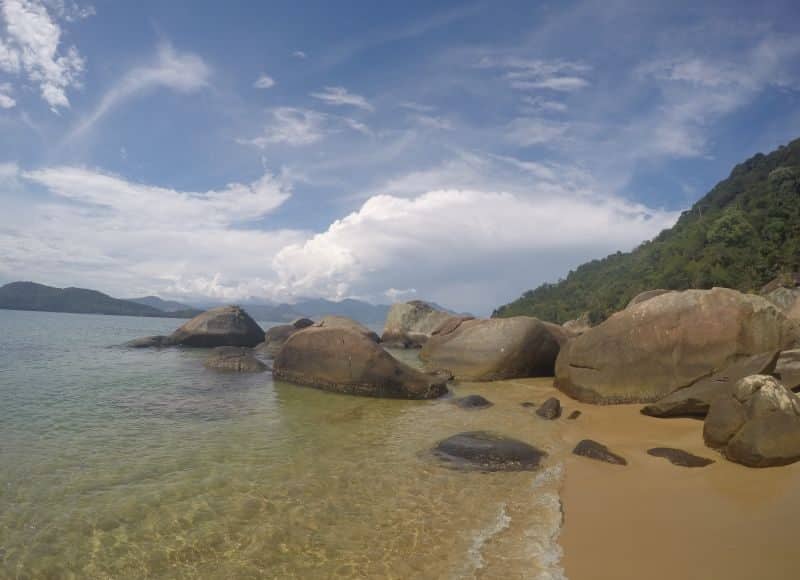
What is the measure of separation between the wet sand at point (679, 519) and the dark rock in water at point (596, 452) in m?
0.15

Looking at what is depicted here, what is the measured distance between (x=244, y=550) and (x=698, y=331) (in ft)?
34.3

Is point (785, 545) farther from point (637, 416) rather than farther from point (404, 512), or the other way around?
point (637, 416)

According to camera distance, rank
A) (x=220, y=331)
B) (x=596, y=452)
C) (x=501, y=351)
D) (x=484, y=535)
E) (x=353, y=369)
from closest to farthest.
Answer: (x=484, y=535) → (x=596, y=452) → (x=353, y=369) → (x=501, y=351) → (x=220, y=331)

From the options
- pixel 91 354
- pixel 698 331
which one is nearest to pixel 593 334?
pixel 698 331

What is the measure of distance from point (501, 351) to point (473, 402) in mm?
4911

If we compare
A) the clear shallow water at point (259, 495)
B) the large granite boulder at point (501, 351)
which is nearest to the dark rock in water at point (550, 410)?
the clear shallow water at point (259, 495)

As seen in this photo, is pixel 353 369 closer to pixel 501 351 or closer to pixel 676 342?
Result: pixel 501 351

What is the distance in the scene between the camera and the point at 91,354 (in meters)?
22.1

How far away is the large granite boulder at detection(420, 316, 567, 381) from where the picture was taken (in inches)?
658

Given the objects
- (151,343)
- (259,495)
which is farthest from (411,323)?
(259,495)

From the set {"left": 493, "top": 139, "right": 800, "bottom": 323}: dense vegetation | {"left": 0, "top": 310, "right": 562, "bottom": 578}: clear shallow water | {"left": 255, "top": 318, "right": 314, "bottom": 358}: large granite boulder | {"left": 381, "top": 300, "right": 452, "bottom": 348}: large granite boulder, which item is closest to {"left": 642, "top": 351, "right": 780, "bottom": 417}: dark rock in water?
{"left": 0, "top": 310, "right": 562, "bottom": 578}: clear shallow water

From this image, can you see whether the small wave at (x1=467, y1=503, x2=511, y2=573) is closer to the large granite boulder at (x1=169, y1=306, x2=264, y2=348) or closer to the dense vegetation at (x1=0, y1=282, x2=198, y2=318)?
the large granite boulder at (x1=169, y1=306, x2=264, y2=348)

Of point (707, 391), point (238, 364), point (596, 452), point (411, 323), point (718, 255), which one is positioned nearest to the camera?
point (596, 452)

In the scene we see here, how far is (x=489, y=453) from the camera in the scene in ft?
25.1
